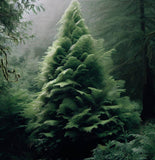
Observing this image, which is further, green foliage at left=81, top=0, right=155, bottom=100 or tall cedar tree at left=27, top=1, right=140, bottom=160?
green foliage at left=81, top=0, right=155, bottom=100

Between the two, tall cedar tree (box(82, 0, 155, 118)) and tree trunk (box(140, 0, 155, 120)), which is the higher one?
tall cedar tree (box(82, 0, 155, 118))

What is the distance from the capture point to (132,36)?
18.2 feet

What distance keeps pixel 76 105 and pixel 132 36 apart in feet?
11.5

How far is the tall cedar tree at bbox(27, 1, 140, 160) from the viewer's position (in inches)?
138

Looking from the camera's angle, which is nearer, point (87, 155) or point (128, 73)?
point (87, 155)

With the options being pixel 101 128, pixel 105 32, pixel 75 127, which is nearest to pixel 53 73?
pixel 75 127

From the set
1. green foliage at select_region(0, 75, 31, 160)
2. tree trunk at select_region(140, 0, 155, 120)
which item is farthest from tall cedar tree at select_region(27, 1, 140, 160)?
tree trunk at select_region(140, 0, 155, 120)

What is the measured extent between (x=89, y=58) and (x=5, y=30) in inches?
97.0

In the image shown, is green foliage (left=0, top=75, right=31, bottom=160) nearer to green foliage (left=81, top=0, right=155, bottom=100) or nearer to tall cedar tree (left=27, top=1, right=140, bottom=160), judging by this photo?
tall cedar tree (left=27, top=1, right=140, bottom=160)

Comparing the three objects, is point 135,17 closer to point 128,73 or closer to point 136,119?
point 128,73

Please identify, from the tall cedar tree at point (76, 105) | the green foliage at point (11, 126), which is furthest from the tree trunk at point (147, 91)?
the green foliage at point (11, 126)

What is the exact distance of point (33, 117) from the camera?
427 cm

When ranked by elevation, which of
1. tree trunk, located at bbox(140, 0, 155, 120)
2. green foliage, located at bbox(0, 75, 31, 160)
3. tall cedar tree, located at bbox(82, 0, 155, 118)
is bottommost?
green foliage, located at bbox(0, 75, 31, 160)

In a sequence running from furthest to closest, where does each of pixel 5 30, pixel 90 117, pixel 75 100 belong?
pixel 5 30 < pixel 75 100 < pixel 90 117
